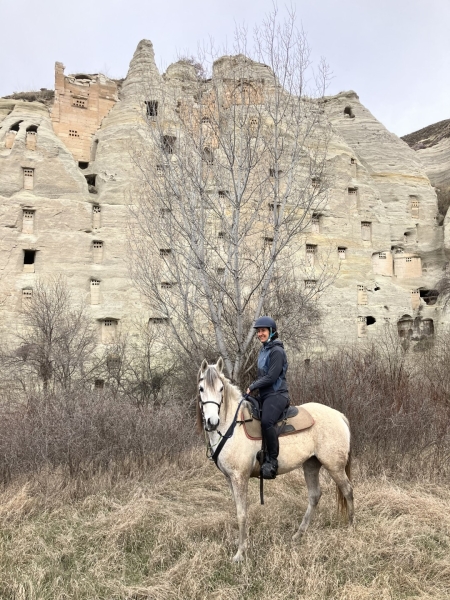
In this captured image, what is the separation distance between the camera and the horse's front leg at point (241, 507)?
4.57m

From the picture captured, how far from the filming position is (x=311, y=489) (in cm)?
534

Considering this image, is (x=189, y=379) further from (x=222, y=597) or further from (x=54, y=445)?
(x=222, y=597)

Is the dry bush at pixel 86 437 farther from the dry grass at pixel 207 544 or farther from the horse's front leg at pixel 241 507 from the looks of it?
A: the horse's front leg at pixel 241 507

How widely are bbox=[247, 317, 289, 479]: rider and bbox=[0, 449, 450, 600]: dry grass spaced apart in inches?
36.2

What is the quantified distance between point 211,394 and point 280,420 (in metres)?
0.91

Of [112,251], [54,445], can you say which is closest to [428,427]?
[54,445]

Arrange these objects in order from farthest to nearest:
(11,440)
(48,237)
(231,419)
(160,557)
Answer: (48,237)
(11,440)
(231,419)
(160,557)

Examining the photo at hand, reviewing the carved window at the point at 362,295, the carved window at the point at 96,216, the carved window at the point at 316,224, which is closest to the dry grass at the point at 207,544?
the carved window at the point at 96,216

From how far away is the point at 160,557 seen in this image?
4.51m

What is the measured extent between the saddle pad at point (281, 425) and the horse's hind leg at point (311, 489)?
557 millimetres

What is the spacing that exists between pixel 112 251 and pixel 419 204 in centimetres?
1978

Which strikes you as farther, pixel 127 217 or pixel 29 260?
pixel 127 217

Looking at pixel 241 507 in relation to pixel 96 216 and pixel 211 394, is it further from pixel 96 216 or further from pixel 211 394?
pixel 96 216

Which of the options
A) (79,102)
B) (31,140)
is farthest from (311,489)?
(79,102)
